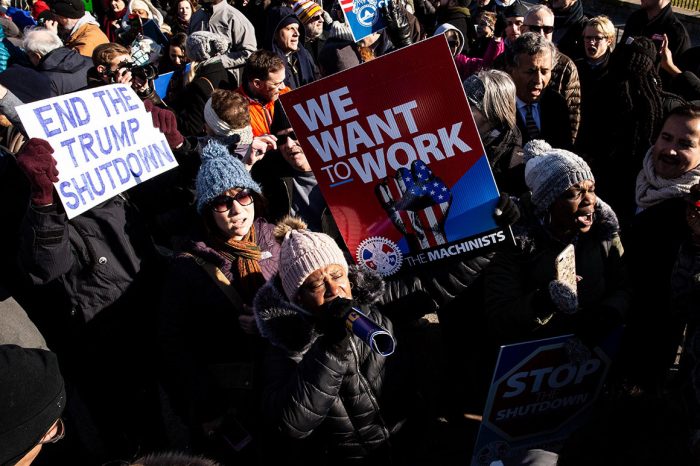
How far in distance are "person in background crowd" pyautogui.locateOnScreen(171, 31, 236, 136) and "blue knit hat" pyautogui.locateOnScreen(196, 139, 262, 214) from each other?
2.09 metres

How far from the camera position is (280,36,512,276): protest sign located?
8.19 feet

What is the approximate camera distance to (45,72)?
194 inches

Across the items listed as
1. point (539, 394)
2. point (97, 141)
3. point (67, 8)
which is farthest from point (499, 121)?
point (67, 8)

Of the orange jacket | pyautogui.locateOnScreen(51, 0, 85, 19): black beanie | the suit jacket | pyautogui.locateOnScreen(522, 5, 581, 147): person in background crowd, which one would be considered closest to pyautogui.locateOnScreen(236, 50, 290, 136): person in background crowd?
the orange jacket

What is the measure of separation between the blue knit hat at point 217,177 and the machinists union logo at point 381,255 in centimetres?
59

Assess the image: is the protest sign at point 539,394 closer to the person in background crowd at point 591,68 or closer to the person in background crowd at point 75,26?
the person in background crowd at point 591,68

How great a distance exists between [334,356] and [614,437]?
4.57ft

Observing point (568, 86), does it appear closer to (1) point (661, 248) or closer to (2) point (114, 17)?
(1) point (661, 248)

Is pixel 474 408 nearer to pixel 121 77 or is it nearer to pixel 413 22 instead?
pixel 121 77

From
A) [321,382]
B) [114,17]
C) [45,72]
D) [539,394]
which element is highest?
[114,17]

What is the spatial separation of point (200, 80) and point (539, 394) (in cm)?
375

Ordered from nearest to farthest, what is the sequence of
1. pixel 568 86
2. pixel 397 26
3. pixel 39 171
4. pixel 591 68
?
1. pixel 39 171
2. pixel 568 86
3. pixel 397 26
4. pixel 591 68

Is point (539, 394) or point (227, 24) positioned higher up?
point (227, 24)

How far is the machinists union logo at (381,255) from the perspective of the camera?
2.73m
